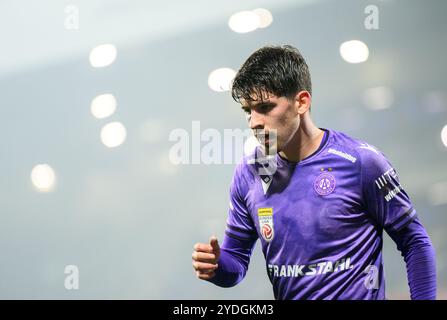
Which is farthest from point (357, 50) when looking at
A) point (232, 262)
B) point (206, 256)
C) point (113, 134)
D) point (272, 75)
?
point (206, 256)

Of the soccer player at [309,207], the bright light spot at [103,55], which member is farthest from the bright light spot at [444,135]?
the bright light spot at [103,55]

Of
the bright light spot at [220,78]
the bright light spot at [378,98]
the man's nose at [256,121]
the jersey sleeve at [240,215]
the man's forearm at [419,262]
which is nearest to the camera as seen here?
the man's forearm at [419,262]

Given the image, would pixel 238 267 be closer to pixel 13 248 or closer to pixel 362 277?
pixel 362 277

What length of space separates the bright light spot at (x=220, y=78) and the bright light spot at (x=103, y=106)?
1.57ft

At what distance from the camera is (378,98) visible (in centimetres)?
248

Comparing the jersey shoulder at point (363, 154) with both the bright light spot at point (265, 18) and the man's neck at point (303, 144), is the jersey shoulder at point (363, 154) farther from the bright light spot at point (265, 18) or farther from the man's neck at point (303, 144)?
the bright light spot at point (265, 18)

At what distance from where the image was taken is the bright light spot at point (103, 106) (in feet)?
8.68

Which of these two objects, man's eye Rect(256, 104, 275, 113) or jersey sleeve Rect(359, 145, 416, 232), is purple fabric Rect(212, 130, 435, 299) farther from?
man's eye Rect(256, 104, 275, 113)

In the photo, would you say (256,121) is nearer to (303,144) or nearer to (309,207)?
(303,144)

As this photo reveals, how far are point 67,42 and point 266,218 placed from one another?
163 centimetres

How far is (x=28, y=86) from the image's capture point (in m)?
2.76

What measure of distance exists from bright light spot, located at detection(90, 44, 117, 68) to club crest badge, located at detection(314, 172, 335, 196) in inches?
58.8

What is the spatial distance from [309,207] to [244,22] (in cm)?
134
